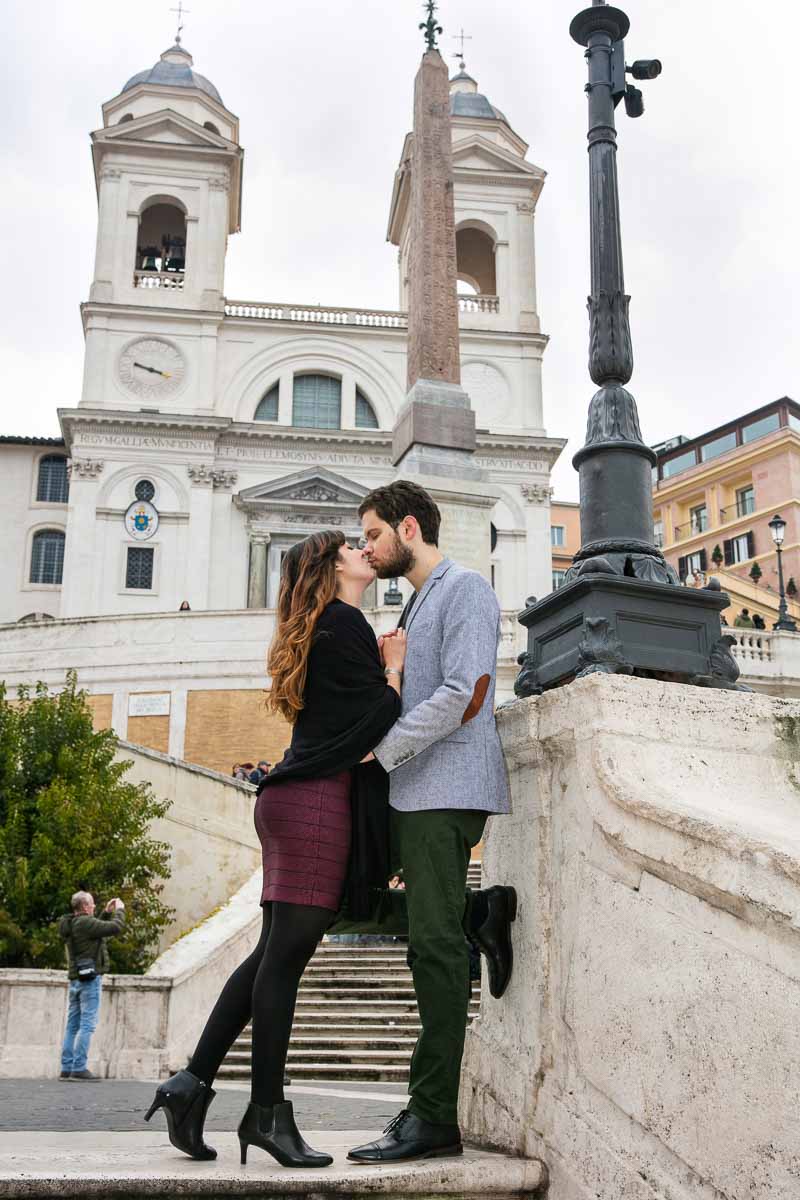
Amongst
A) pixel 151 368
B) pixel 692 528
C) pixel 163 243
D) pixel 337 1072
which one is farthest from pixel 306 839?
pixel 692 528

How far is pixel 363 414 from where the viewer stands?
41.7 m

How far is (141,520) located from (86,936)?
28385 millimetres

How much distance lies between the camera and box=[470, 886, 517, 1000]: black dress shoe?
3723 millimetres

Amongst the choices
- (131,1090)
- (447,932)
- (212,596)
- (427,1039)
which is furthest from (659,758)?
(212,596)

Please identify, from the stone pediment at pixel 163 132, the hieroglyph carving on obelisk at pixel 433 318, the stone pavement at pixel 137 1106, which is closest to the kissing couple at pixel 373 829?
the stone pavement at pixel 137 1106

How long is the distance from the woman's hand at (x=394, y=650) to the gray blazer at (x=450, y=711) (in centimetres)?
2

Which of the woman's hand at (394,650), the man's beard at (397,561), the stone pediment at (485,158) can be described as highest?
the stone pediment at (485,158)

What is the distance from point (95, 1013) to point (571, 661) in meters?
7.99

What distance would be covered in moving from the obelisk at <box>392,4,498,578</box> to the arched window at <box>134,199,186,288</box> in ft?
69.0

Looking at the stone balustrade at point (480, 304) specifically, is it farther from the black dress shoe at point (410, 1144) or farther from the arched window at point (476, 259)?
the black dress shoe at point (410, 1144)

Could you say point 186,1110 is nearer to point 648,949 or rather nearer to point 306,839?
point 306,839

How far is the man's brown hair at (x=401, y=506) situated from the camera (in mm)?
3979

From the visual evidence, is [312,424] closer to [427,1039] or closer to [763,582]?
[763,582]

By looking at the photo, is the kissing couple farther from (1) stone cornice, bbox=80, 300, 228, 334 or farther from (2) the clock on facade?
(1) stone cornice, bbox=80, 300, 228, 334
